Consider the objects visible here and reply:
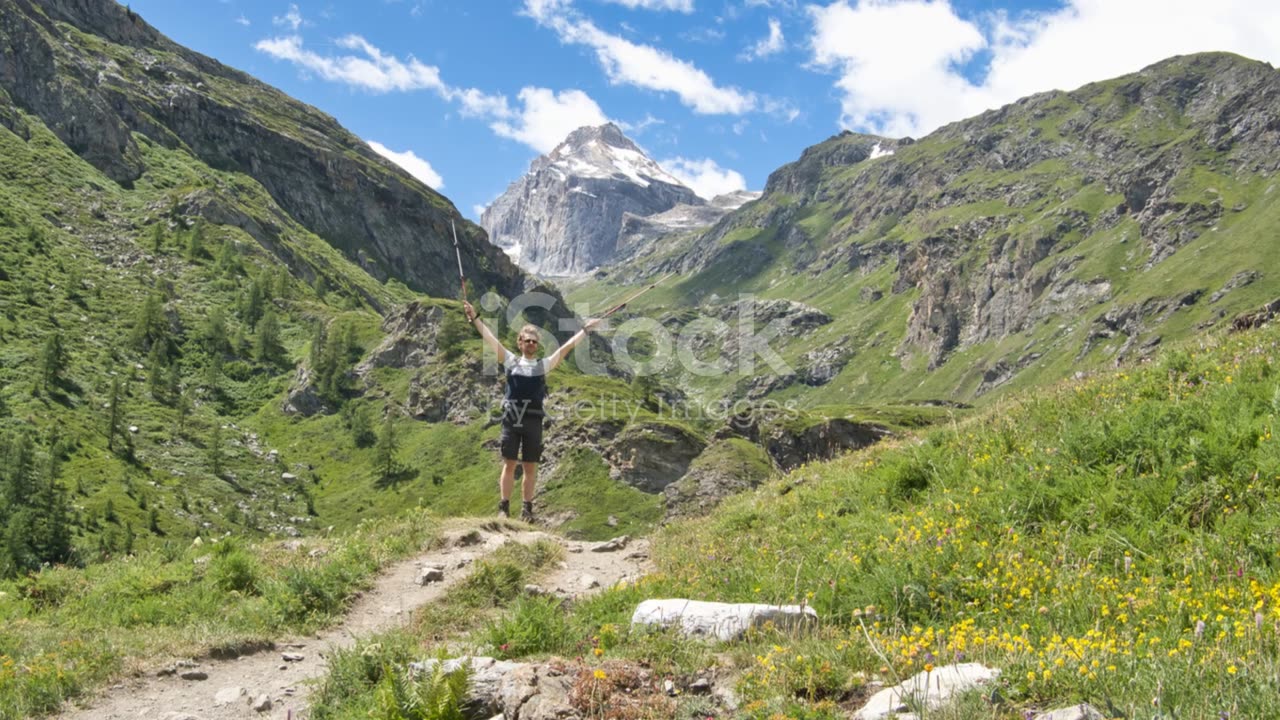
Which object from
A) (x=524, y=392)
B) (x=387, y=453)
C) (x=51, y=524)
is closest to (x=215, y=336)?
(x=387, y=453)

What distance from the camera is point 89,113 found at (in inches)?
7598

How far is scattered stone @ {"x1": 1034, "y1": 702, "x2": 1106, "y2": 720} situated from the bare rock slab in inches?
101

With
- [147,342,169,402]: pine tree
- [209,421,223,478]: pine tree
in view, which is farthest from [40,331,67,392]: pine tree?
[209,421,223,478]: pine tree

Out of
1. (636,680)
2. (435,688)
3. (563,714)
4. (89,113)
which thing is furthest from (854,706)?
(89,113)

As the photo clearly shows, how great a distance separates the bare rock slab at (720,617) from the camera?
713 cm

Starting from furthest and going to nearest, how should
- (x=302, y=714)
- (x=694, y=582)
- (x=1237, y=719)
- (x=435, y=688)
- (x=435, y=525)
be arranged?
1. (x=435, y=525)
2. (x=694, y=582)
3. (x=302, y=714)
4. (x=435, y=688)
5. (x=1237, y=719)

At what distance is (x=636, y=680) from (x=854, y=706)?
1718 mm

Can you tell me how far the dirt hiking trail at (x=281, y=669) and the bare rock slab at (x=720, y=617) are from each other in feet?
10.4

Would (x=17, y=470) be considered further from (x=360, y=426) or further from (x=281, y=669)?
(x=281, y=669)

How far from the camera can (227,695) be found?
7543 millimetres

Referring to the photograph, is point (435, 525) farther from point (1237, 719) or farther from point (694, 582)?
point (1237, 719)

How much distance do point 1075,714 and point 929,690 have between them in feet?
3.13

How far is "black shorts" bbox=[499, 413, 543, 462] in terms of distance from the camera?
16.2 meters

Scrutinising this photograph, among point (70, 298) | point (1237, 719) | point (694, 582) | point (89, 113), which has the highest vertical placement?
point (89, 113)
